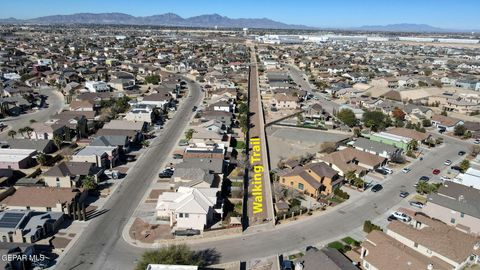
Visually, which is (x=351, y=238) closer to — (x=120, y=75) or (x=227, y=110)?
(x=227, y=110)

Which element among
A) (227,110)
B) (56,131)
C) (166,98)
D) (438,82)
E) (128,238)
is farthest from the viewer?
(438,82)

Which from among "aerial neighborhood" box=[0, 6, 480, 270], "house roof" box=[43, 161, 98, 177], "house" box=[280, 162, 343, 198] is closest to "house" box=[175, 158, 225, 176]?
"aerial neighborhood" box=[0, 6, 480, 270]

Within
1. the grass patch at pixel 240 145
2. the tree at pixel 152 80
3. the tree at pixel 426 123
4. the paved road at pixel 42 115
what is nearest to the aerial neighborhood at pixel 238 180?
the paved road at pixel 42 115

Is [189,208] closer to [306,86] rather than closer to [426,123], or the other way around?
[426,123]

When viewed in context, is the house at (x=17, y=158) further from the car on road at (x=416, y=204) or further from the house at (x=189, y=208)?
the car on road at (x=416, y=204)

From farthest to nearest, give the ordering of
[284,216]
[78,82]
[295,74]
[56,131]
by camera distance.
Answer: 1. [295,74]
2. [78,82]
3. [56,131]
4. [284,216]

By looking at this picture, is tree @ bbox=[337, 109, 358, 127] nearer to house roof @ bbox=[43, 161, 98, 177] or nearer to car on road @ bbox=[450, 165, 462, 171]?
car on road @ bbox=[450, 165, 462, 171]

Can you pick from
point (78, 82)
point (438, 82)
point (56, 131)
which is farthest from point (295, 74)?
point (56, 131)
